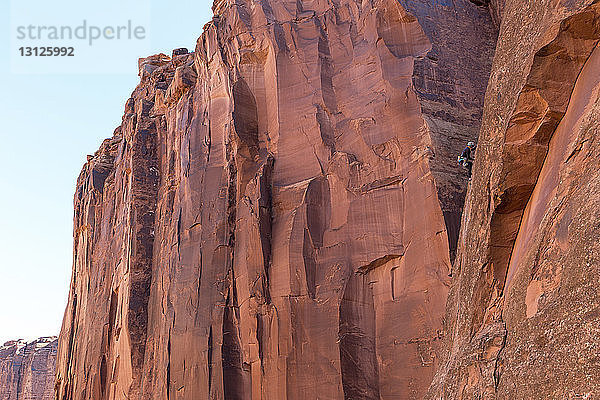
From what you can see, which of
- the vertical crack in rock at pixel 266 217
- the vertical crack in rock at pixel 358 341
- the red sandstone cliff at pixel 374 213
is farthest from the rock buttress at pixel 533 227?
the vertical crack in rock at pixel 266 217

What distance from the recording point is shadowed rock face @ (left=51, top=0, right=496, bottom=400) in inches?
599

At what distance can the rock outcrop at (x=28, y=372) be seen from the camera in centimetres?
5912

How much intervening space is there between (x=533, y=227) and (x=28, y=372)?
2465 inches

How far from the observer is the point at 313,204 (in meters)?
17.6

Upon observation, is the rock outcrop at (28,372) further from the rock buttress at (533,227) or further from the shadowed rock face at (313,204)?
the rock buttress at (533,227)

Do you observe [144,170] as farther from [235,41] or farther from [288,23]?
[288,23]

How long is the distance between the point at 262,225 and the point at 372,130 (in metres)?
4.47

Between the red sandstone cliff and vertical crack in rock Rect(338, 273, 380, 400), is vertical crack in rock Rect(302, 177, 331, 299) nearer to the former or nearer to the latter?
the red sandstone cliff

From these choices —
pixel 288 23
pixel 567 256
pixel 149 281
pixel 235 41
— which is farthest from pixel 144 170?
pixel 567 256

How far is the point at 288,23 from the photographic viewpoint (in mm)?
20656

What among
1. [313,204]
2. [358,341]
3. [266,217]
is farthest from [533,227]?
[266,217]

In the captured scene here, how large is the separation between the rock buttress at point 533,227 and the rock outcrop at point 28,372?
59065mm

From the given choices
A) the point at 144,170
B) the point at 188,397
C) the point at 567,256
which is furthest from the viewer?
the point at 144,170

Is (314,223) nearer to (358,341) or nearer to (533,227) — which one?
(358,341)
